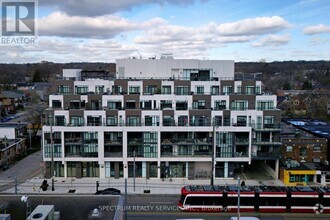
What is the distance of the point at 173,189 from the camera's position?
139 feet

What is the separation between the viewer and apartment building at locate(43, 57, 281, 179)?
1816 inches

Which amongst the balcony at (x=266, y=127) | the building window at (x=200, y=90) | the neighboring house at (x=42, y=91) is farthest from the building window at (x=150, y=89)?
the neighboring house at (x=42, y=91)

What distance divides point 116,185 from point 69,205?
63.6ft

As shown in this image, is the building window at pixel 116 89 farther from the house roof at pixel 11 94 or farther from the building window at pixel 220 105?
the house roof at pixel 11 94

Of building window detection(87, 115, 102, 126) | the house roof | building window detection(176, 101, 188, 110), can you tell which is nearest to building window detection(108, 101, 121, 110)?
building window detection(87, 115, 102, 126)

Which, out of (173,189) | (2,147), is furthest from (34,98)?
(173,189)

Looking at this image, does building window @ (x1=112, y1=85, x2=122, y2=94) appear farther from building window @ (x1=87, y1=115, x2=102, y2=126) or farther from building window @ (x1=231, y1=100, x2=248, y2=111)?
building window @ (x1=231, y1=100, x2=248, y2=111)

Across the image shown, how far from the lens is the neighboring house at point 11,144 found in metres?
50.2

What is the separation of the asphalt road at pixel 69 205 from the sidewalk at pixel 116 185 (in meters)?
15.5

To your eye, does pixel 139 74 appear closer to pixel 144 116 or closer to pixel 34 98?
pixel 144 116

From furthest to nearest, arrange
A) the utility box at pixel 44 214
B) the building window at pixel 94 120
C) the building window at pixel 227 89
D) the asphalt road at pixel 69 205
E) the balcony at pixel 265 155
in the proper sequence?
the building window at pixel 227 89 < the building window at pixel 94 120 < the balcony at pixel 265 155 < the asphalt road at pixel 69 205 < the utility box at pixel 44 214

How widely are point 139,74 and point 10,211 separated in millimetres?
33971

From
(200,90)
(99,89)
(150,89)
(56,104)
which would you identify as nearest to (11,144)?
(56,104)

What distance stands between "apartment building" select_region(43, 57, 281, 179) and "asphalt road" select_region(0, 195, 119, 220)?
62.2 feet
